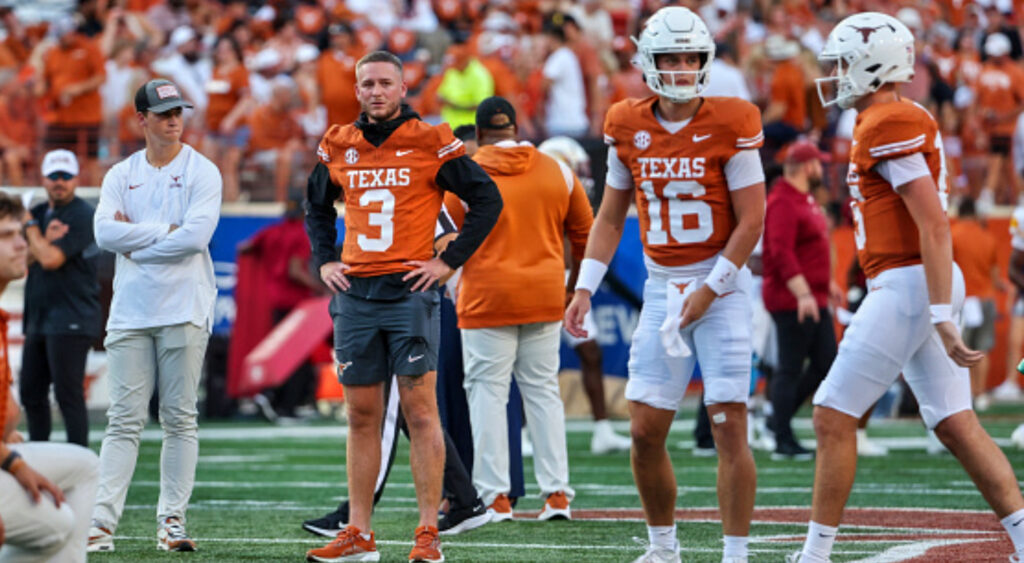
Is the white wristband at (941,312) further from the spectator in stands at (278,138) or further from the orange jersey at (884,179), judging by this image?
the spectator in stands at (278,138)

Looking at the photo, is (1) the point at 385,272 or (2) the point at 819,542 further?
(1) the point at 385,272

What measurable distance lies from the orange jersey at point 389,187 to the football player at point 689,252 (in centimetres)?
84

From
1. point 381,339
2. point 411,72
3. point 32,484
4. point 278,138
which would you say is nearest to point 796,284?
point 381,339

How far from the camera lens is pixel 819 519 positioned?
19.2 feet

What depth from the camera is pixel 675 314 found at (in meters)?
6.11

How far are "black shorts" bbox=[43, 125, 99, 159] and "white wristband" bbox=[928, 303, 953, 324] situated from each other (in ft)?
41.2

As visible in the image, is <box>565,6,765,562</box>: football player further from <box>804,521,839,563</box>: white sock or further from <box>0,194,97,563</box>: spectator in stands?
<box>0,194,97,563</box>: spectator in stands

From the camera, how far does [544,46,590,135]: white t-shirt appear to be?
59.1ft

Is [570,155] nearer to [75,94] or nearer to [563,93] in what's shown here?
[563,93]

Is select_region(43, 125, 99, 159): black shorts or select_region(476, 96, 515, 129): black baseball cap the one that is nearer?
select_region(476, 96, 515, 129): black baseball cap

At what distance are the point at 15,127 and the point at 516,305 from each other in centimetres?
1009

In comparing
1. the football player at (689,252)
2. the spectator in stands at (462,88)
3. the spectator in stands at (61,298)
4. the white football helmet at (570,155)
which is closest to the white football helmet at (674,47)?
the football player at (689,252)

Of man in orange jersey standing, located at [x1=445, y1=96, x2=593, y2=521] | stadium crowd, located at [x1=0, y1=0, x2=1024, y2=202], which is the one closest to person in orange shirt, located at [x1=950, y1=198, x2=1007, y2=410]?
stadium crowd, located at [x1=0, y1=0, x2=1024, y2=202]

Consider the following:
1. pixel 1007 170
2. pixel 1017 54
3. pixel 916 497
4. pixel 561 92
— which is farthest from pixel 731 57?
pixel 916 497
